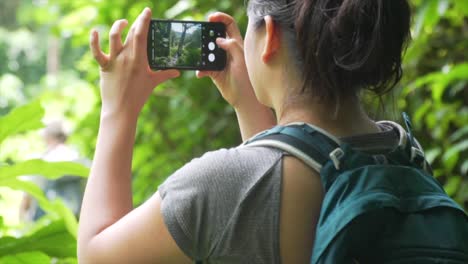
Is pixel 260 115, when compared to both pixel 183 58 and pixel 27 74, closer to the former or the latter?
pixel 183 58

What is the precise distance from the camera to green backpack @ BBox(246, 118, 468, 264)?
2.70ft

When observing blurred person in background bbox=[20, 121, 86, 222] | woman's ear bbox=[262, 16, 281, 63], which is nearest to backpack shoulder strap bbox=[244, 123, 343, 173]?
woman's ear bbox=[262, 16, 281, 63]

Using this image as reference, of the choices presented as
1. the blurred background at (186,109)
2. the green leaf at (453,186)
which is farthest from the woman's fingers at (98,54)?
the green leaf at (453,186)

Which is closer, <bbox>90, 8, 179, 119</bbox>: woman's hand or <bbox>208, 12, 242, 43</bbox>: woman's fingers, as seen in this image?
<bbox>90, 8, 179, 119</bbox>: woman's hand

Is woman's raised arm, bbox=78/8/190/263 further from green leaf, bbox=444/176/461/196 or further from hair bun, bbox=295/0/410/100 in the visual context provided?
green leaf, bbox=444/176/461/196

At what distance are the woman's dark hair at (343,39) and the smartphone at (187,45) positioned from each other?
192 millimetres

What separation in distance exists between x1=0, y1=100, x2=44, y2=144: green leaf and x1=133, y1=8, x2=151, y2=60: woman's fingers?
0.77 ft

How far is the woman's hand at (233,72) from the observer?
3.75 ft

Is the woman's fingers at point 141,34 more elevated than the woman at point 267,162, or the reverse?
the woman's fingers at point 141,34

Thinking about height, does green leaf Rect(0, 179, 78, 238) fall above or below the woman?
below

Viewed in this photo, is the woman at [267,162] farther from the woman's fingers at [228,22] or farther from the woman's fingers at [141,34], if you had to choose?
the woman's fingers at [228,22]

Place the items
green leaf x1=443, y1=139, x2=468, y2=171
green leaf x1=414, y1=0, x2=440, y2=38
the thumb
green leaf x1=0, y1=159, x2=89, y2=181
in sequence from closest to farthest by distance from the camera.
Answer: the thumb → green leaf x1=0, y1=159, x2=89, y2=181 → green leaf x1=414, y1=0, x2=440, y2=38 → green leaf x1=443, y1=139, x2=468, y2=171

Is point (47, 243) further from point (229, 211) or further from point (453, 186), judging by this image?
point (453, 186)

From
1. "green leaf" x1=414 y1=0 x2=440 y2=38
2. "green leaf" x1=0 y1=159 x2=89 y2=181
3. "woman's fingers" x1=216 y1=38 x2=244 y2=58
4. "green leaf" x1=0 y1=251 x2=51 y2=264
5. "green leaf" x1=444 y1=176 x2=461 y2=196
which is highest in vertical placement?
"woman's fingers" x1=216 y1=38 x2=244 y2=58
